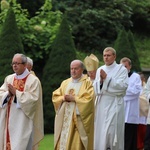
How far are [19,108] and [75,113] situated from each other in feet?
3.38

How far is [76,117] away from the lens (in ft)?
35.2

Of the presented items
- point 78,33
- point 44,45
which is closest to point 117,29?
point 78,33

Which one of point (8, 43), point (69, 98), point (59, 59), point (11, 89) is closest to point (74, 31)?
point (59, 59)

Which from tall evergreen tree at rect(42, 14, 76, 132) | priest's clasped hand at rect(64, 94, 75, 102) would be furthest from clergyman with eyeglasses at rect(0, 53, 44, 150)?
tall evergreen tree at rect(42, 14, 76, 132)

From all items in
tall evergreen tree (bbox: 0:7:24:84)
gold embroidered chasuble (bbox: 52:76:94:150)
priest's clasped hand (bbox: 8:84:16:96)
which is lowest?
gold embroidered chasuble (bbox: 52:76:94:150)

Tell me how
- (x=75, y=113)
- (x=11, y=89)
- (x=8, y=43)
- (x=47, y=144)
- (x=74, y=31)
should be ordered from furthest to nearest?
(x=74, y=31), (x=8, y=43), (x=47, y=144), (x=75, y=113), (x=11, y=89)

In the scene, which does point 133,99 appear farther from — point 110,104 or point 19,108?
point 19,108

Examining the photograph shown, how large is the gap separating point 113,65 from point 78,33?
38.1 feet

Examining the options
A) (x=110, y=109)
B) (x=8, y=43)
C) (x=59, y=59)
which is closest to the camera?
(x=110, y=109)

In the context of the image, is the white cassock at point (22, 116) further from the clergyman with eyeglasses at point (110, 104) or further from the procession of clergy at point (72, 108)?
the clergyman with eyeglasses at point (110, 104)

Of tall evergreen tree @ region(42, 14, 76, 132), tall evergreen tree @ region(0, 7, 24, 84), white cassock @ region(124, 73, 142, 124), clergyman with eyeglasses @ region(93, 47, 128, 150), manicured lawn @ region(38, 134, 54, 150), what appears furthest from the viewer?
tall evergreen tree @ region(42, 14, 76, 132)

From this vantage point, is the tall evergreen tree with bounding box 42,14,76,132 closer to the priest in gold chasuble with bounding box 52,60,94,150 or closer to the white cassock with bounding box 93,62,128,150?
the white cassock with bounding box 93,62,128,150

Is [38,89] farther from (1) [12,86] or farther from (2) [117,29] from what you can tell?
(2) [117,29]

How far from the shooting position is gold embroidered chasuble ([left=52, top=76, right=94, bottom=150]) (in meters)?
10.6
